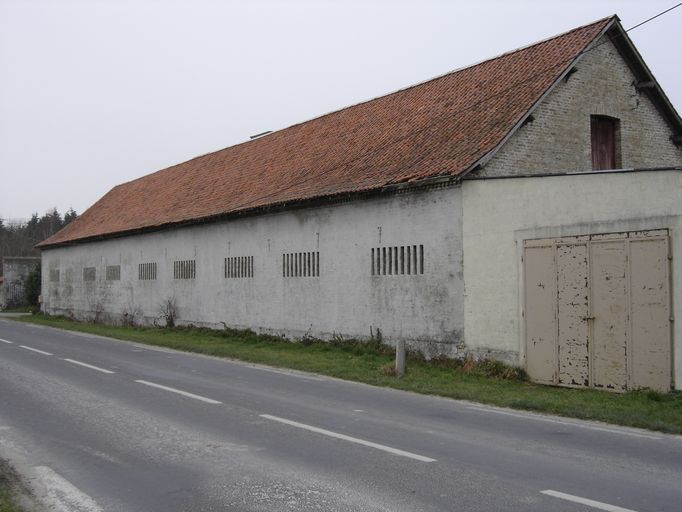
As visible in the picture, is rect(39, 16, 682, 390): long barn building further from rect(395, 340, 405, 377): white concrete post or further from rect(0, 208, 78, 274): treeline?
rect(0, 208, 78, 274): treeline

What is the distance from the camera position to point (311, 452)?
7258 mm

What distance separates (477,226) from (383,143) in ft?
22.4

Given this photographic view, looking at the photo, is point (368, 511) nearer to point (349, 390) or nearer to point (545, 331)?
point (349, 390)

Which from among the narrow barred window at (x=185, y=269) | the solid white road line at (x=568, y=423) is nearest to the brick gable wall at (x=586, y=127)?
the solid white road line at (x=568, y=423)

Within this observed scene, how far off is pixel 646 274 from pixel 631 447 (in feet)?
15.0

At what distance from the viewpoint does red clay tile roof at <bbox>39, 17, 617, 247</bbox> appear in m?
17.1

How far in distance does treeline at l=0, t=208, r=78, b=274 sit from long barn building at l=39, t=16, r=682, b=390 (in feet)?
281

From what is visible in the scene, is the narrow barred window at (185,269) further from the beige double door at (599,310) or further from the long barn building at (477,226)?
the beige double door at (599,310)

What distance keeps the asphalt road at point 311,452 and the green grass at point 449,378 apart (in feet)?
1.94

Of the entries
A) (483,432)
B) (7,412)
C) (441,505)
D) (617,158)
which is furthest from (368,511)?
(617,158)

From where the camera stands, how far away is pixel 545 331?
13.1m

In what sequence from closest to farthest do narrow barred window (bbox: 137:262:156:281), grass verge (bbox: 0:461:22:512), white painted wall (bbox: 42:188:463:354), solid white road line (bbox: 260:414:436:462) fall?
grass verge (bbox: 0:461:22:512), solid white road line (bbox: 260:414:436:462), white painted wall (bbox: 42:188:463:354), narrow barred window (bbox: 137:262:156:281)

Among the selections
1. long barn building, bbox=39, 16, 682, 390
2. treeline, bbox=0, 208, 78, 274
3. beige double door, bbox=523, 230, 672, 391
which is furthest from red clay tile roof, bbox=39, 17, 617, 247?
treeline, bbox=0, 208, 78, 274

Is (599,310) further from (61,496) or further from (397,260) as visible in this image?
(61,496)
